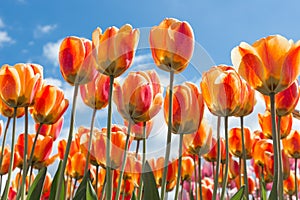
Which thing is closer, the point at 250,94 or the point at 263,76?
the point at 263,76

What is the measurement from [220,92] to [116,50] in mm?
284

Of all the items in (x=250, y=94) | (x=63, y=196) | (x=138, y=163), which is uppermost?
(x=250, y=94)

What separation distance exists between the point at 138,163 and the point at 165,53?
19.1 inches

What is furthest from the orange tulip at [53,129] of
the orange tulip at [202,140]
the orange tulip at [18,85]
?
the orange tulip at [202,140]

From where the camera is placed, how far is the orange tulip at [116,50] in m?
1.00

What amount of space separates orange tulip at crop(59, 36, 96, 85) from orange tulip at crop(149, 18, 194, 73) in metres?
0.16

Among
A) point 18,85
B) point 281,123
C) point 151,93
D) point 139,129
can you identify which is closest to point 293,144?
point 281,123

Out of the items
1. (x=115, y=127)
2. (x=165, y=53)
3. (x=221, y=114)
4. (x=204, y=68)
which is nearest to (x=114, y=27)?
(x=165, y=53)

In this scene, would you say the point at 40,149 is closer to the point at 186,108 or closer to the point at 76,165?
the point at 76,165

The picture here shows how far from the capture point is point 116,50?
1021 mm

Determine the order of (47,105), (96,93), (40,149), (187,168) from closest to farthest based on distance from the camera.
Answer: (96,93) < (47,105) < (40,149) < (187,168)

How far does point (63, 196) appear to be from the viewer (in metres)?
1.29

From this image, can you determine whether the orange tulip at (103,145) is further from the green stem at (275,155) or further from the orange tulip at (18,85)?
the green stem at (275,155)

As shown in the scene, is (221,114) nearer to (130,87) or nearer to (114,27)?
(130,87)
